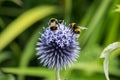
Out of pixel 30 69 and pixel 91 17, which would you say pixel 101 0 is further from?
pixel 30 69

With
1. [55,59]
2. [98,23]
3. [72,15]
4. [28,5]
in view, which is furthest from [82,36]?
[55,59]

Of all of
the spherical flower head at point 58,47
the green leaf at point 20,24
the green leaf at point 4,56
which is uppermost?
the green leaf at point 20,24

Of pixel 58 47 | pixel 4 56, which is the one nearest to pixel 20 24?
pixel 4 56

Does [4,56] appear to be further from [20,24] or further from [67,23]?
[67,23]

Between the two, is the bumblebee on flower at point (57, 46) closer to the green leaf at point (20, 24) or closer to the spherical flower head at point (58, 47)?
the spherical flower head at point (58, 47)

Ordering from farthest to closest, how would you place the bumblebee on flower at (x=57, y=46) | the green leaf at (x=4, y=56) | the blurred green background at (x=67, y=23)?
1. the green leaf at (x=4, y=56)
2. the blurred green background at (x=67, y=23)
3. the bumblebee on flower at (x=57, y=46)

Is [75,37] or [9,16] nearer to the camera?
[75,37]

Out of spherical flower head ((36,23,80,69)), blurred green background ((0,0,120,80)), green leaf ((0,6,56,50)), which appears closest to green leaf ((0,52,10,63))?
blurred green background ((0,0,120,80))

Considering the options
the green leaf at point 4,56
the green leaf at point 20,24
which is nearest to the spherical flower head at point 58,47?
the green leaf at point 20,24
